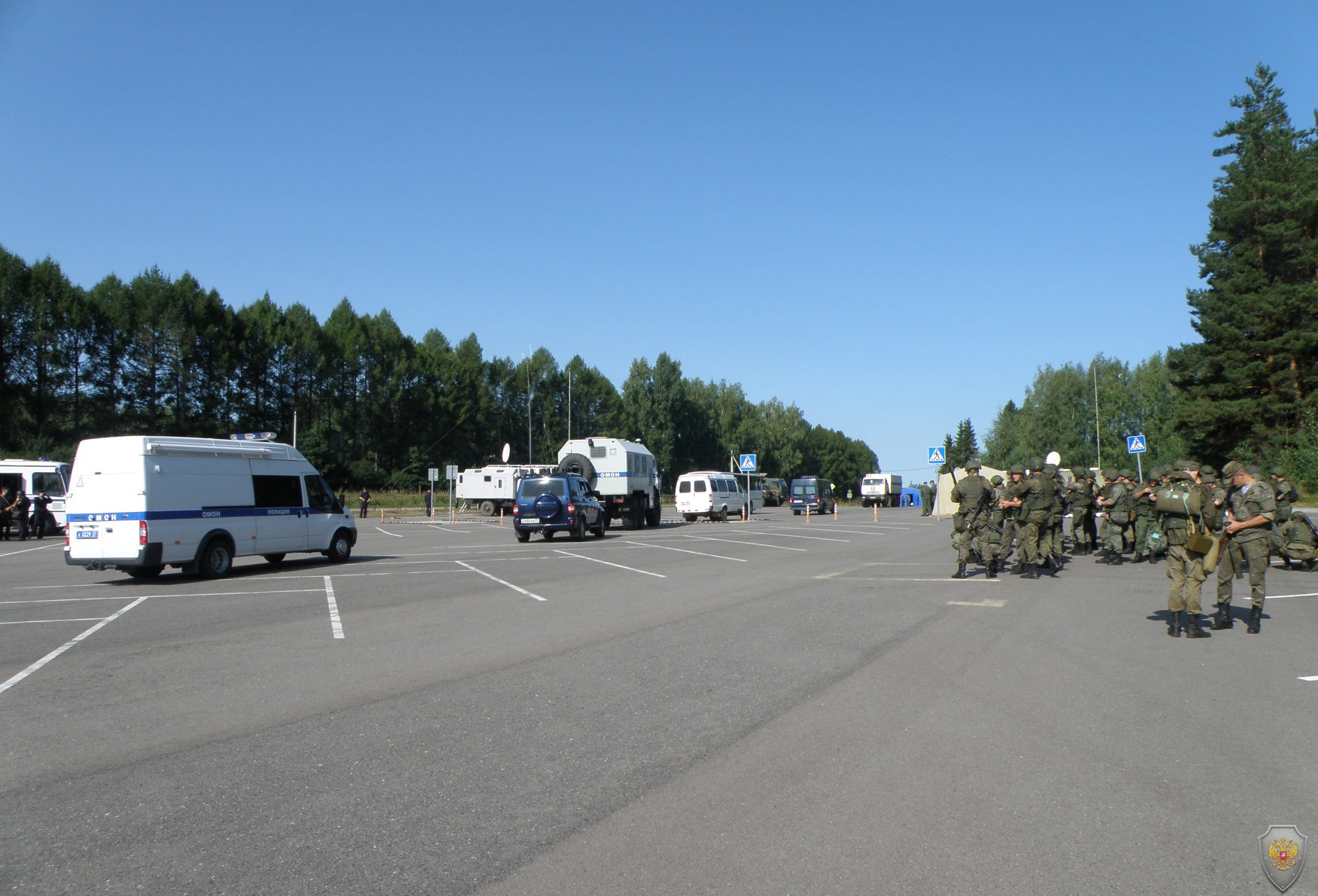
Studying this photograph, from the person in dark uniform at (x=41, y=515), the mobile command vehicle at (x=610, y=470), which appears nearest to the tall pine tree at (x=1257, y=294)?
the mobile command vehicle at (x=610, y=470)

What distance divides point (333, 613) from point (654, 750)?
25.5 ft

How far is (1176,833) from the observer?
164 inches

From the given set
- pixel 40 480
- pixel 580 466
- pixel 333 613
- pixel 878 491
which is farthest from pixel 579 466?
pixel 878 491

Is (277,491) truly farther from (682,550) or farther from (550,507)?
(682,550)

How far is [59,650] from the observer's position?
9344 millimetres

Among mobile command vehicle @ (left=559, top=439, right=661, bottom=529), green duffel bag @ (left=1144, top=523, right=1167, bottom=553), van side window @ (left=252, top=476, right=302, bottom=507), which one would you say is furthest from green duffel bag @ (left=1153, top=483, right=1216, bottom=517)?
mobile command vehicle @ (left=559, top=439, right=661, bottom=529)

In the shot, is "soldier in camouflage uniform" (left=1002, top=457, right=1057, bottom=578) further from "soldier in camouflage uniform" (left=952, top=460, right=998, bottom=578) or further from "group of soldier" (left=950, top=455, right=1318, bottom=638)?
"soldier in camouflage uniform" (left=952, top=460, right=998, bottom=578)

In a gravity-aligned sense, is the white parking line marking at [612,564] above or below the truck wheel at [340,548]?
below

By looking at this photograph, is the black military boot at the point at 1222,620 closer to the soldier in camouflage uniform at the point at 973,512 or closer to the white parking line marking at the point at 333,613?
the soldier in camouflage uniform at the point at 973,512

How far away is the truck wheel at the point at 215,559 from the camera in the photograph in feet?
54.3

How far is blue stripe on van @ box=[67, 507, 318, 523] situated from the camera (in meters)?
15.4

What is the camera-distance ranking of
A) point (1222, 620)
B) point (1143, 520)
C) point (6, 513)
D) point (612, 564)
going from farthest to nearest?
point (6, 513) → point (1143, 520) → point (612, 564) → point (1222, 620)

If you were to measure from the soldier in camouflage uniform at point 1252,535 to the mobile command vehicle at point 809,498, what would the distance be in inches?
1647

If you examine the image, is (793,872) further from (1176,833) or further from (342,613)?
(342,613)
